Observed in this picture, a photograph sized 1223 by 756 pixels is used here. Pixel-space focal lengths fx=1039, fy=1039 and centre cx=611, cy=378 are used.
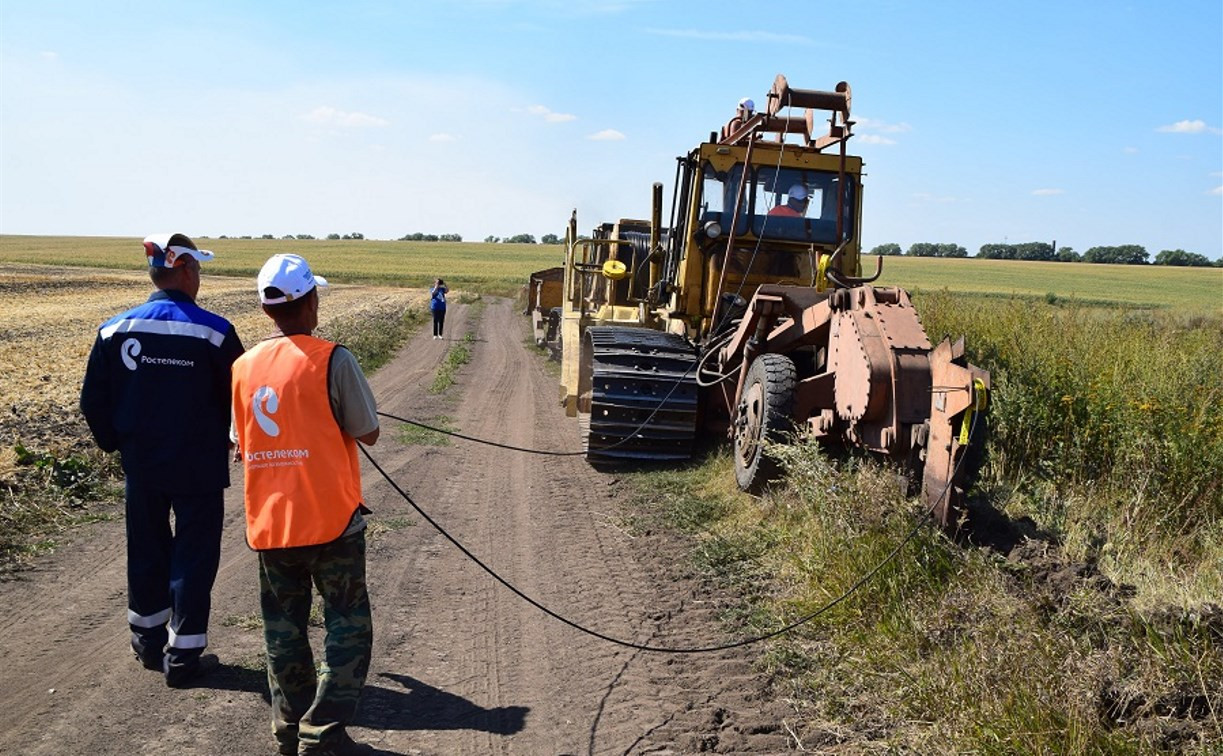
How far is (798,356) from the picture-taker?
9.07 meters

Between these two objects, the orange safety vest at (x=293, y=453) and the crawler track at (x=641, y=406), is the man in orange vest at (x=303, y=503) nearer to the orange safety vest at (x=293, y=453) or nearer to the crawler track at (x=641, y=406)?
the orange safety vest at (x=293, y=453)

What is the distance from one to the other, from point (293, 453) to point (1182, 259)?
9130 centimetres

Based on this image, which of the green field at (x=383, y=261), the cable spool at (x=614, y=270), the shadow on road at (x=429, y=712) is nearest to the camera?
the shadow on road at (x=429, y=712)

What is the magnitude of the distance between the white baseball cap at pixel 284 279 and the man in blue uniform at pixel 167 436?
2.95 feet

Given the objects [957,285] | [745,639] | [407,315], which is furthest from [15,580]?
[957,285]

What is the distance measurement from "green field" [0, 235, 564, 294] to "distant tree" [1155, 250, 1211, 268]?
48853mm

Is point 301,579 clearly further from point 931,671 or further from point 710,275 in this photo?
point 710,275

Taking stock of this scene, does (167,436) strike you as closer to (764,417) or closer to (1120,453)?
(764,417)

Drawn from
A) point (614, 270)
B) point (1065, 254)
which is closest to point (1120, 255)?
point (1065, 254)

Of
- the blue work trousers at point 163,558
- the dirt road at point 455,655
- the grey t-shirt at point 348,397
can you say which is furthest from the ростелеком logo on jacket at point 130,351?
the dirt road at point 455,655

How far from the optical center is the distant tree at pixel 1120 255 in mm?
85438

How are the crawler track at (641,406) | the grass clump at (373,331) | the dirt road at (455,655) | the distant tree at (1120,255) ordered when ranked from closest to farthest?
1. the dirt road at (455,655)
2. the crawler track at (641,406)
3. the grass clump at (373,331)
4. the distant tree at (1120,255)

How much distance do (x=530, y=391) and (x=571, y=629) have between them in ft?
36.0

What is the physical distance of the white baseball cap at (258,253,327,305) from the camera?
411cm
